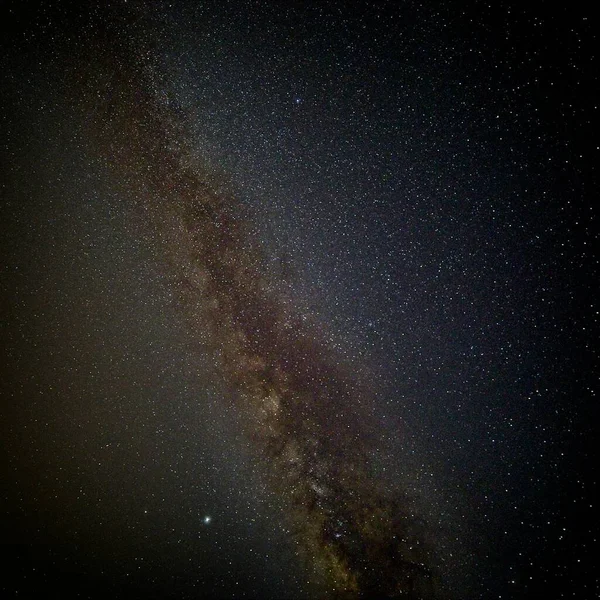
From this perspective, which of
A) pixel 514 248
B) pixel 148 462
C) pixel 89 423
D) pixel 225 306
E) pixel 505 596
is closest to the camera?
pixel 514 248

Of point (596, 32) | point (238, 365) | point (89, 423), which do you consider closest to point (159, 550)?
point (89, 423)

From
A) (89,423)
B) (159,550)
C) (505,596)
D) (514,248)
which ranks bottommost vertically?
(159,550)

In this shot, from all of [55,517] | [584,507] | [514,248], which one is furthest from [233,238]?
[55,517]

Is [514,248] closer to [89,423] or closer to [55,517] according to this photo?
[89,423]

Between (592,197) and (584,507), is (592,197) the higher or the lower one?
the higher one

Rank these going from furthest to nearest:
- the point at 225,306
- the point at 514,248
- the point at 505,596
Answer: the point at 225,306 → the point at 505,596 → the point at 514,248

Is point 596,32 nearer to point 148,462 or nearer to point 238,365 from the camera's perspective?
point 238,365

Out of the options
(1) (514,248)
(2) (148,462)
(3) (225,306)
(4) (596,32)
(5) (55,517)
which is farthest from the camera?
(5) (55,517)

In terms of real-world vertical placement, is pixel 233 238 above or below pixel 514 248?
below

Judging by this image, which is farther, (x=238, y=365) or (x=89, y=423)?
(x=89, y=423)
